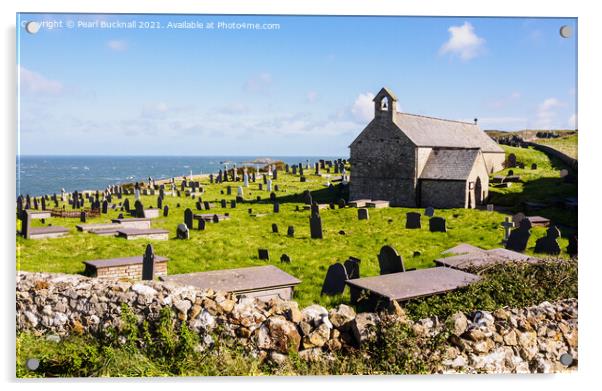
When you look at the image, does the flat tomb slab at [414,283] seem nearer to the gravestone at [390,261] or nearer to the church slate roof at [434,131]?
the gravestone at [390,261]

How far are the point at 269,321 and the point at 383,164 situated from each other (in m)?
18.0

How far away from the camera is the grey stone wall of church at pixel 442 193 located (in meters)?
22.4

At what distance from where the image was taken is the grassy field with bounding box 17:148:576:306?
38.2 ft

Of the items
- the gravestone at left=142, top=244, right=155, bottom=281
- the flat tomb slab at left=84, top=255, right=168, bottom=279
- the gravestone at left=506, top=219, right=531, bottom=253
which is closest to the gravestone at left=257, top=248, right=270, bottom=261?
the flat tomb slab at left=84, top=255, right=168, bottom=279

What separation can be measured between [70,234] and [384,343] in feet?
33.1

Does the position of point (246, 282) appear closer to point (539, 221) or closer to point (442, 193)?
point (539, 221)

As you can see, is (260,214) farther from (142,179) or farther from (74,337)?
(142,179)

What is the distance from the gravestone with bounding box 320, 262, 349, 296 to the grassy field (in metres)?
0.17

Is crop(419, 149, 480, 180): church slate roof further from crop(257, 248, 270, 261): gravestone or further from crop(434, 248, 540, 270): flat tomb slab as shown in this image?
crop(257, 248, 270, 261): gravestone

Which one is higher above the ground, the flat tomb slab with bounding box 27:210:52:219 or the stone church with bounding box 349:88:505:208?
the stone church with bounding box 349:88:505:208

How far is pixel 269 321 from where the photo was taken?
7922 millimetres

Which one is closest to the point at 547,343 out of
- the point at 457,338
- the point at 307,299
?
the point at 457,338

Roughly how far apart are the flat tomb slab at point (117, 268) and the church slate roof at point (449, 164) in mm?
15689

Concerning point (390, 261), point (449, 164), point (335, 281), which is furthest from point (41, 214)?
point (449, 164)
